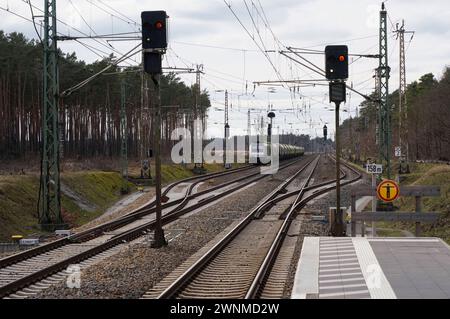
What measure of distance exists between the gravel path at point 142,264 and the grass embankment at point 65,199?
5860 mm

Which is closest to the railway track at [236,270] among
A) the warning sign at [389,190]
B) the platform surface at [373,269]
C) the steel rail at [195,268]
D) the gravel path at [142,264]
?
the steel rail at [195,268]

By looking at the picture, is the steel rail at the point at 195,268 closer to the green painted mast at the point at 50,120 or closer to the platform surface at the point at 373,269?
the platform surface at the point at 373,269

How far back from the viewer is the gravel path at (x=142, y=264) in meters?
11.9

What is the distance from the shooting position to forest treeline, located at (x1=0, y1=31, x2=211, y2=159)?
200 ft

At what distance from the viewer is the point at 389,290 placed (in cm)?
1035

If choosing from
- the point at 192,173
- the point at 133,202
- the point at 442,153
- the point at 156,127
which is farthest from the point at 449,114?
the point at 156,127

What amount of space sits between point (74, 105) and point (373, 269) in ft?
225

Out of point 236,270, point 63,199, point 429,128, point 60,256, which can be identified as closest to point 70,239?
point 60,256

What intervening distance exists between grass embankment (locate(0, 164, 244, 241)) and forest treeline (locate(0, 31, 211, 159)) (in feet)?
19.7

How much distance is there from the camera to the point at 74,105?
7700 centimetres

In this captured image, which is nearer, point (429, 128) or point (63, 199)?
point (63, 199)

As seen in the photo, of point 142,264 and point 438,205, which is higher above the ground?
point 438,205

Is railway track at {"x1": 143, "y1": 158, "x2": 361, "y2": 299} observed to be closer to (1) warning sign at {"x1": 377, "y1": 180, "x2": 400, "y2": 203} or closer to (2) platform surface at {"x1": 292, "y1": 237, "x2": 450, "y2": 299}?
(2) platform surface at {"x1": 292, "y1": 237, "x2": 450, "y2": 299}

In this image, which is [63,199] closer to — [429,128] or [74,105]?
[74,105]
